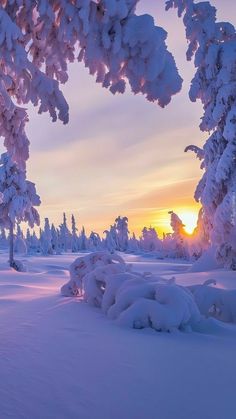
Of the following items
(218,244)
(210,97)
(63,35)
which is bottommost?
(218,244)

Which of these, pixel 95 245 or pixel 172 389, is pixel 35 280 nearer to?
pixel 172 389

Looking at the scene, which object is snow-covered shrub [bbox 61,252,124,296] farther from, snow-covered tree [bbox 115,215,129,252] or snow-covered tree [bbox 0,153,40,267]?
snow-covered tree [bbox 115,215,129,252]

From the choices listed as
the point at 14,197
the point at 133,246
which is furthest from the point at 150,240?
the point at 14,197

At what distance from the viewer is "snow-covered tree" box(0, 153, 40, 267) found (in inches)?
1103

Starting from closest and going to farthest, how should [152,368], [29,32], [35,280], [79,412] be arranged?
1. [79,412]
2. [152,368]
3. [29,32]
4. [35,280]

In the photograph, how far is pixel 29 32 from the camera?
528 cm

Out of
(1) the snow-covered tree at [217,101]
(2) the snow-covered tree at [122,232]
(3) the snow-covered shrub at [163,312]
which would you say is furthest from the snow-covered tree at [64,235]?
(3) the snow-covered shrub at [163,312]

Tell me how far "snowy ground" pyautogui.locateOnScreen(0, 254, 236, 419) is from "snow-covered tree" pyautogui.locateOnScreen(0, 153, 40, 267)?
23.1 m

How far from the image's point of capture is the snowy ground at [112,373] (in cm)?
277

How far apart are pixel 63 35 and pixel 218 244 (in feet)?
40.7

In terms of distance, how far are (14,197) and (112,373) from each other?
84.9 feet

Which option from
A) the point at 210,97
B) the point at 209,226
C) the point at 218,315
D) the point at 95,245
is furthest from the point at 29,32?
the point at 95,245

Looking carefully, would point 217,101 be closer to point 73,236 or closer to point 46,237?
point 46,237

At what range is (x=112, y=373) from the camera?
3539 mm
